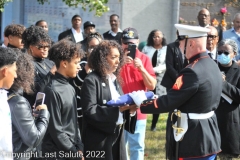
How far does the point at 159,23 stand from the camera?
13820 millimetres

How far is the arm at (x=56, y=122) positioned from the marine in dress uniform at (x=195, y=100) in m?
0.77

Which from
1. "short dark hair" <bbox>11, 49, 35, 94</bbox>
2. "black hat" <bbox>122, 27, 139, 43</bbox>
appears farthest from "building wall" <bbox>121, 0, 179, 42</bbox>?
"short dark hair" <bbox>11, 49, 35, 94</bbox>

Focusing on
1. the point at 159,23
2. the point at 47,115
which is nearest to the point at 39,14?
the point at 159,23

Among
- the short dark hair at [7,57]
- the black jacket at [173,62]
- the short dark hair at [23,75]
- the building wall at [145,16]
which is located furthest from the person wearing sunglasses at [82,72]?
the building wall at [145,16]

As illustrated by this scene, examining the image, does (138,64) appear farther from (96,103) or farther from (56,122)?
(56,122)

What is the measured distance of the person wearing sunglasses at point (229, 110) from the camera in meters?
6.73

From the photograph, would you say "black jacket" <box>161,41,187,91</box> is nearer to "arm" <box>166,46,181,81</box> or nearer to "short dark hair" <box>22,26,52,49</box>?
"arm" <box>166,46,181,81</box>

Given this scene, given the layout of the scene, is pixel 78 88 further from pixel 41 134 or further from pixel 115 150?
pixel 41 134

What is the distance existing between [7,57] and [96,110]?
4.76 feet

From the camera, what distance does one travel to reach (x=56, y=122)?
16.0 feet

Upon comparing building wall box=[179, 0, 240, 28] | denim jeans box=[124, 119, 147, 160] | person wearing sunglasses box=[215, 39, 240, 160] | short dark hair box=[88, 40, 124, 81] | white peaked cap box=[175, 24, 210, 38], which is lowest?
denim jeans box=[124, 119, 147, 160]

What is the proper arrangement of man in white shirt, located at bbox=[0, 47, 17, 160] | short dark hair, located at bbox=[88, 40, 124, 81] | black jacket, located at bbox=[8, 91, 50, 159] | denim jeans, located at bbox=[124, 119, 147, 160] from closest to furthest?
1. man in white shirt, located at bbox=[0, 47, 17, 160]
2. black jacket, located at bbox=[8, 91, 50, 159]
3. short dark hair, located at bbox=[88, 40, 124, 81]
4. denim jeans, located at bbox=[124, 119, 147, 160]

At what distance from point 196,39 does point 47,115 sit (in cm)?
164

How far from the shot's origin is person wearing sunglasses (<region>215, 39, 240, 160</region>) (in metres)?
6.73
